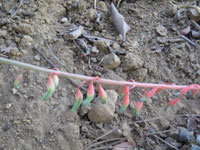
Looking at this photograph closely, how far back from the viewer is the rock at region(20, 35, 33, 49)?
2309mm

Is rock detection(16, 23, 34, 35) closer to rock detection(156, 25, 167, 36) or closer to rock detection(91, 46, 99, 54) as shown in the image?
rock detection(91, 46, 99, 54)

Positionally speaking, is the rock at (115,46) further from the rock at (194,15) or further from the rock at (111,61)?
the rock at (194,15)

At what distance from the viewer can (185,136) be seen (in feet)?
6.65

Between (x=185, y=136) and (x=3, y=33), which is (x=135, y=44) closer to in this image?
(x=185, y=136)

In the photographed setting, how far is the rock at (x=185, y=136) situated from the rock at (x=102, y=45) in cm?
107

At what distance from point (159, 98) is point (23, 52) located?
1406 mm

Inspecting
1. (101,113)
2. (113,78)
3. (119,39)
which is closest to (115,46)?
(119,39)

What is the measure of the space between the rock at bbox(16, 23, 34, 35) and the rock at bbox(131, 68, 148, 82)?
3.73 feet

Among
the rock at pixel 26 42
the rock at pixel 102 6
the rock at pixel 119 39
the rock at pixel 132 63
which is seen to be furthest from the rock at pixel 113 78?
the rock at pixel 102 6

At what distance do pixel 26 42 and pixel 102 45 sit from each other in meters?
0.77

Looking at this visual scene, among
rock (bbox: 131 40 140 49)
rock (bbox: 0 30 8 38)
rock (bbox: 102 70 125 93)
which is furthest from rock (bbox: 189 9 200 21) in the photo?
rock (bbox: 0 30 8 38)

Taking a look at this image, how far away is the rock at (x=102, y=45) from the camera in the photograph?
2.40m

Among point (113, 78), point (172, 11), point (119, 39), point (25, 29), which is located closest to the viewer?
point (113, 78)

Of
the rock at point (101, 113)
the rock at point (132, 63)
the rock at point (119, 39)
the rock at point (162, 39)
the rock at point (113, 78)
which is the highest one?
the rock at point (119, 39)
